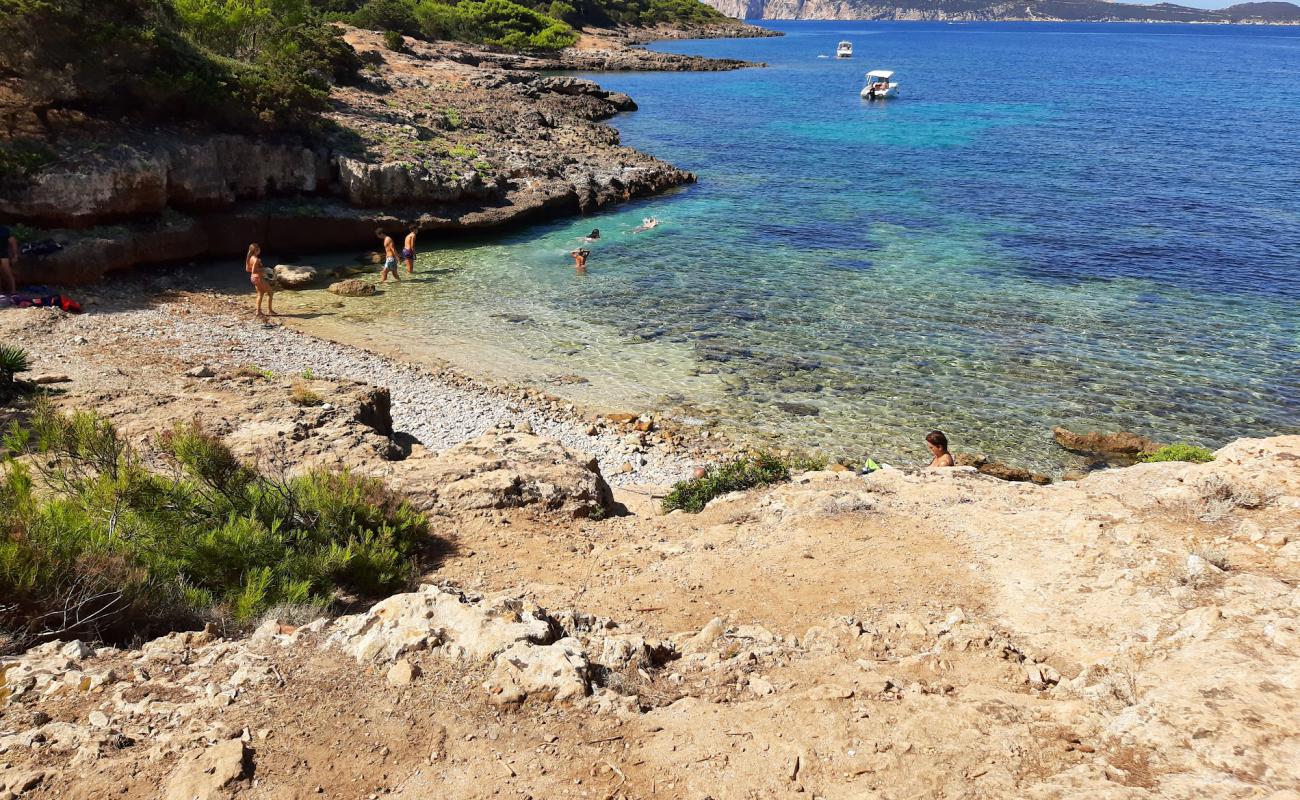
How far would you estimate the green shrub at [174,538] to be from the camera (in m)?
5.52

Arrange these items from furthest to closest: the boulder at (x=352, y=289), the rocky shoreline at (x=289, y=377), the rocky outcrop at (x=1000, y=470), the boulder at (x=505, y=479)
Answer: the boulder at (x=352, y=289)
the rocky outcrop at (x=1000, y=470)
the rocky shoreline at (x=289, y=377)
the boulder at (x=505, y=479)

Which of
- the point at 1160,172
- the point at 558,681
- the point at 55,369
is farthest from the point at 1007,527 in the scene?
the point at 1160,172

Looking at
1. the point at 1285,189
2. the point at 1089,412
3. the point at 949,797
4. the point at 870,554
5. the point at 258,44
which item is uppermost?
the point at 258,44

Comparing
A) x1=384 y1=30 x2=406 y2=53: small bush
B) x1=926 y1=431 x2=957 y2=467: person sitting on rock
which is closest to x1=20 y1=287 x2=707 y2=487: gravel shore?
x1=926 y1=431 x2=957 y2=467: person sitting on rock

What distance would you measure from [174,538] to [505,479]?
153 inches

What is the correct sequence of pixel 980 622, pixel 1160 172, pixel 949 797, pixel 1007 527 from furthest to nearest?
pixel 1160 172 < pixel 1007 527 < pixel 980 622 < pixel 949 797

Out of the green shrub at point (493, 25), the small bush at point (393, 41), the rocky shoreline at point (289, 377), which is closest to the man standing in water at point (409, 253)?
the rocky shoreline at point (289, 377)

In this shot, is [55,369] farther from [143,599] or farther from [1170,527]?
[1170,527]

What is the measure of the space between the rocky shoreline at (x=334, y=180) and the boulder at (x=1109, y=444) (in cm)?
2123

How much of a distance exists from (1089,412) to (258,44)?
3570 cm

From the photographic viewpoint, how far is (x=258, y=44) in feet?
108

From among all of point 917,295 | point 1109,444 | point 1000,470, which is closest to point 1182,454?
point 1109,444

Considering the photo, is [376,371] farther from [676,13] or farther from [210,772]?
[676,13]

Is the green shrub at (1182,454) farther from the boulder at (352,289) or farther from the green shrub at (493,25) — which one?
the green shrub at (493,25)
